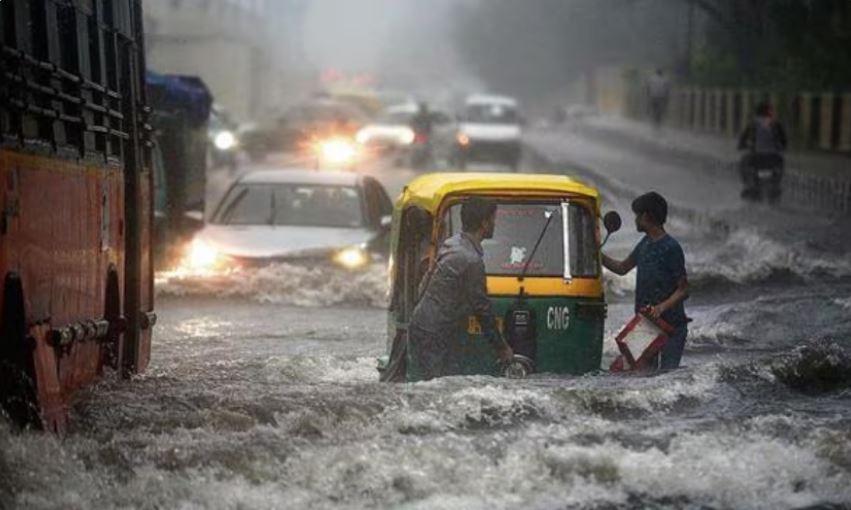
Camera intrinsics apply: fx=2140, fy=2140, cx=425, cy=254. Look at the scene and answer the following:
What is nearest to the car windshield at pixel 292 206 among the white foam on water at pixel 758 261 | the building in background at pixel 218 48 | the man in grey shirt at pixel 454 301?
the white foam on water at pixel 758 261

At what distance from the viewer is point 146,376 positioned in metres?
12.9

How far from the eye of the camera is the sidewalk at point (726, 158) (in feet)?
111

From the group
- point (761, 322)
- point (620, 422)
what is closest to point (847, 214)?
point (761, 322)

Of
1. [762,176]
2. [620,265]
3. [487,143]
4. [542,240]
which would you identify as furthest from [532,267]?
[487,143]

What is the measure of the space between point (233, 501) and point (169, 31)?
65206 mm

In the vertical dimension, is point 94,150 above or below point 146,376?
above

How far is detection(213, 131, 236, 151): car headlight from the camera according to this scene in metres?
48.4

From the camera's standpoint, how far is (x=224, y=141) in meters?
48.8

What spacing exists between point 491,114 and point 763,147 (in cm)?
2291

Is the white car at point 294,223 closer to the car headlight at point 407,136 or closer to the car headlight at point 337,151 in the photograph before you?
the car headlight at point 337,151

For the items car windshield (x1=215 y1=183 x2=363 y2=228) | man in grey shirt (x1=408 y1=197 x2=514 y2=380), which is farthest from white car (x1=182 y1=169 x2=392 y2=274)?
man in grey shirt (x1=408 y1=197 x2=514 y2=380)

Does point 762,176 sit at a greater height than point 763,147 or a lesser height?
lesser

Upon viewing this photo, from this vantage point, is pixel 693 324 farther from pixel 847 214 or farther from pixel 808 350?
pixel 847 214

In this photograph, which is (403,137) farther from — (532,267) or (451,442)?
(451,442)
